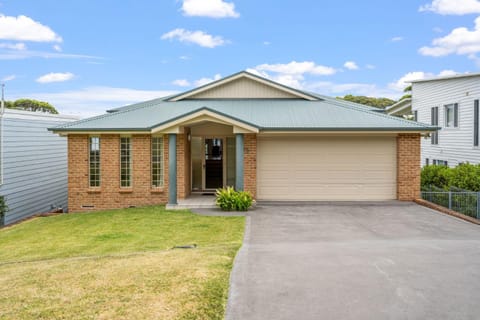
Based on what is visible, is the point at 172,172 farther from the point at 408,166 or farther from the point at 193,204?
the point at 408,166

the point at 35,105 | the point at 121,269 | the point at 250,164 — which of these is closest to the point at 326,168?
the point at 250,164

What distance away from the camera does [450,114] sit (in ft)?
79.4

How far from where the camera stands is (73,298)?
646 centimetres

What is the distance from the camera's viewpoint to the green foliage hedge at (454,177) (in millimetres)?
16672

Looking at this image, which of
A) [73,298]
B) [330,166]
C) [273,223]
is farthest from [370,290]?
[330,166]

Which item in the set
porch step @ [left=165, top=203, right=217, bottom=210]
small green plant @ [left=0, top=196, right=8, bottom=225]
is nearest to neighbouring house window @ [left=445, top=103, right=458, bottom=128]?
porch step @ [left=165, top=203, right=217, bottom=210]

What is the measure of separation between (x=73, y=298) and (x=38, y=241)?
6554mm

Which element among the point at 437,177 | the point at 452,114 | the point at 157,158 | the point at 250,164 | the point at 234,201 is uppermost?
the point at 452,114

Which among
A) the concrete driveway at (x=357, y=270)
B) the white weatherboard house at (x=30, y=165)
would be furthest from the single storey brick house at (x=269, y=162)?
the concrete driveway at (x=357, y=270)

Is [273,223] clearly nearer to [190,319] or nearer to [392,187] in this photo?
[392,187]

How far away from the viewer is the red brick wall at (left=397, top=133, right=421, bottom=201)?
54.5 feet

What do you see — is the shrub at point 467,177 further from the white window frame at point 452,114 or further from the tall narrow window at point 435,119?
the tall narrow window at point 435,119

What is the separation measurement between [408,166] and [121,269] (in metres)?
12.0

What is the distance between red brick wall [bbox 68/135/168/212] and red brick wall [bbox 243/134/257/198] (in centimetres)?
287
